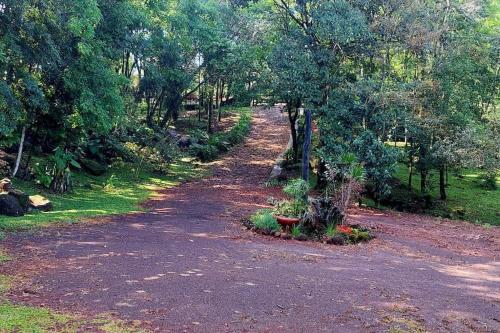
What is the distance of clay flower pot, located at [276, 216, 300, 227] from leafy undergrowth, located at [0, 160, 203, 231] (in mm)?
4943

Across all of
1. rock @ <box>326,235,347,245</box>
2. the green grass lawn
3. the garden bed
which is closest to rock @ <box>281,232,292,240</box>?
the garden bed

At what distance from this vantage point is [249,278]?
748 cm

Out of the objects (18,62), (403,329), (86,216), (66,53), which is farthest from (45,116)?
(403,329)

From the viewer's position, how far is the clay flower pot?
40.0 feet

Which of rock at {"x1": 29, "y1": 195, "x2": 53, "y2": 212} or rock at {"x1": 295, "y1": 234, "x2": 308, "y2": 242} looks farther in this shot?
rock at {"x1": 29, "y1": 195, "x2": 53, "y2": 212}

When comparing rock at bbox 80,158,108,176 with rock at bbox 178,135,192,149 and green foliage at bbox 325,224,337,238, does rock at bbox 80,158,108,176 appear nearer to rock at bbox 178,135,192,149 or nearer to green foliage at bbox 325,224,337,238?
rock at bbox 178,135,192,149

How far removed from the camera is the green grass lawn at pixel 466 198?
2055cm

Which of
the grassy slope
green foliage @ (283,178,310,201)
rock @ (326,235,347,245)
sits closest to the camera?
the grassy slope

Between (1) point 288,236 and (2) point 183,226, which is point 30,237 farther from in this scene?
(1) point 288,236

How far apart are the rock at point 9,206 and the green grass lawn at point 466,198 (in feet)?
55.6

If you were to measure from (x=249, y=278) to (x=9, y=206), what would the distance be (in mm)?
7420

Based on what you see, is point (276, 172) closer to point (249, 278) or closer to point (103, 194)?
point (103, 194)

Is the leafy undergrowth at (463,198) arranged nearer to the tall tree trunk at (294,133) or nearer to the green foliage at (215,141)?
the tall tree trunk at (294,133)

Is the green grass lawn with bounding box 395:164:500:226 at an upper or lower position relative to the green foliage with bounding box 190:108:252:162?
lower
